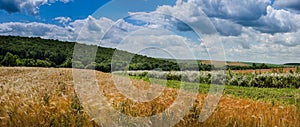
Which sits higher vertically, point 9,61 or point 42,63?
point 9,61

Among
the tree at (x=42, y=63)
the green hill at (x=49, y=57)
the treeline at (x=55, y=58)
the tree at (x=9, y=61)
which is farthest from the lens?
the tree at (x=42, y=63)

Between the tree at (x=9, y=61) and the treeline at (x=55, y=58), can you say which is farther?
the tree at (x=9, y=61)

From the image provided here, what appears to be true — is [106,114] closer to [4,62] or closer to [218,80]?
[218,80]

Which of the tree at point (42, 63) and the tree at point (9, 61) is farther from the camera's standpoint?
the tree at point (42, 63)

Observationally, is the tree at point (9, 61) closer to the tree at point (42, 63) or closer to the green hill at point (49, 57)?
the green hill at point (49, 57)

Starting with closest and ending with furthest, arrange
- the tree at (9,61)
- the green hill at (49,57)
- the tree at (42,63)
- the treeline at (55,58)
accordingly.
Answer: the treeline at (55,58), the green hill at (49,57), the tree at (9,61), the tree at (42,63)

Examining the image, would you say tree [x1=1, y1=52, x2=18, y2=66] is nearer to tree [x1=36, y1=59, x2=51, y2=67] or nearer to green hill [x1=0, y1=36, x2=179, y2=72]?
green hill [x1=0, y1=36, x2=179, y2=72]

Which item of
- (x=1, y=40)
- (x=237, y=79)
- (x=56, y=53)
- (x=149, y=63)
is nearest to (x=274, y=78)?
(x=237, y=79)

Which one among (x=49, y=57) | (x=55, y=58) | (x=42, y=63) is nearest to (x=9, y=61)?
(x=42, y=63)

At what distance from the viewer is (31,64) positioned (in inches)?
1794

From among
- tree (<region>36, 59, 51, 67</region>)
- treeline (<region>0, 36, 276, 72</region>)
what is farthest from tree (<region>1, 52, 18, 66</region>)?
tree (<region>36, 59, 51, 67</region>)

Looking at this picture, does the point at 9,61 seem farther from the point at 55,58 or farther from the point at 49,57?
the point at 55,58

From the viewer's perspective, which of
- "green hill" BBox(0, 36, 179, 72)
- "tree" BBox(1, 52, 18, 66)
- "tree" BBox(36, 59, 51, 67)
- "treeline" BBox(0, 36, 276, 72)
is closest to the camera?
"treeline" BBox(0, 36, 276, 72)

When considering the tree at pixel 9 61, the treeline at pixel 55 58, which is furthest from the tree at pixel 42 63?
the tree at pixel 9 61
